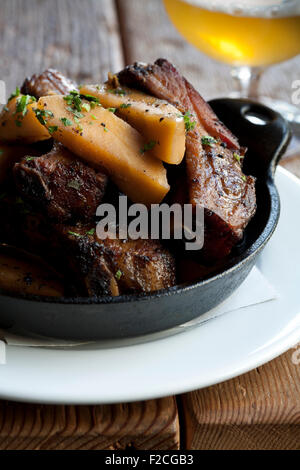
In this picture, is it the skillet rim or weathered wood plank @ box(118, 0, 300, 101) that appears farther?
weathered wood plank @ box(118, 0, 300, 101)

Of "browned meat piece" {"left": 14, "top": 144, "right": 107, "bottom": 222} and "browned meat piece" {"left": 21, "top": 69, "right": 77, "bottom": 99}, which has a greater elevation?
"browned meat piece" {"left": 21, "top": 69, "right": 77, "bottom": 99}

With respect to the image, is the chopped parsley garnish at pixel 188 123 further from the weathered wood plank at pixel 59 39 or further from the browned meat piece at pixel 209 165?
the weathered wood plank at pixel 59 39

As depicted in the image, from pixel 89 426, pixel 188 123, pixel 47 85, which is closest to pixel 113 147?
pixel 188 123

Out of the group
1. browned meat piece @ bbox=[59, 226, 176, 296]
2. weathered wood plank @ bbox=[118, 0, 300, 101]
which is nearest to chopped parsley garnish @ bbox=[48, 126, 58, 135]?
A: browned meat piece @ bbox=[59, 226, 176, 296]

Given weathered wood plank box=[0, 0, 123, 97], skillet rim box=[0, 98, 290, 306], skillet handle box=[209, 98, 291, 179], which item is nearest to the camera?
skillet rim box=[0, 98, 290, 306]

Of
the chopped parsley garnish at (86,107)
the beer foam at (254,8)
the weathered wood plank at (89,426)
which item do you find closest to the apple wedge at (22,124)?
the chopped parsley garnish at (86,107)

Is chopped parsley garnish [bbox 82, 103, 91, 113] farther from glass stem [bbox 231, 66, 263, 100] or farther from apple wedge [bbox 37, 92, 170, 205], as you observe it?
glass stem [bbox 231, 66, 263, 100]
